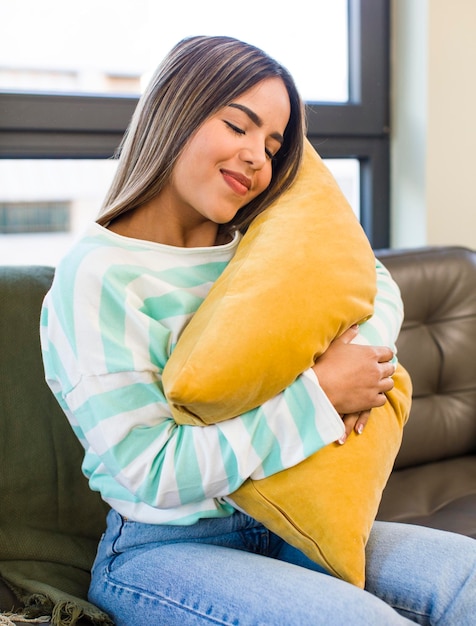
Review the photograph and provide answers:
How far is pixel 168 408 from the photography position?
986 millimetres

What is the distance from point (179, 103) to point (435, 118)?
1.10 metres

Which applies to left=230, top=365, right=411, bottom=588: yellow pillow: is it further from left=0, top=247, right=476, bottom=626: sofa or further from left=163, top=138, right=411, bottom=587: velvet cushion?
left=0, top=247, right=476, bottom=626: sofa

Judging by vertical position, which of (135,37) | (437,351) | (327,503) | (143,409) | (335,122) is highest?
(135,37)

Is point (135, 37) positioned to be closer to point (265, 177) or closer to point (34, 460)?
point (265, 177)

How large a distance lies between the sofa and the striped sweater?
0.21 metres

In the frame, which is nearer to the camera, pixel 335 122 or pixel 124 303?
pixel 124 303

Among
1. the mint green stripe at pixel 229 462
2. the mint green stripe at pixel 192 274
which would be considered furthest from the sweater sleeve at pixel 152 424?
the mint green stripe at pixel 192 274

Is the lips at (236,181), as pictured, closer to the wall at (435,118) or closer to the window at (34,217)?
the window at (34,217)

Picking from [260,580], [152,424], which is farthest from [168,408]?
[260,580]

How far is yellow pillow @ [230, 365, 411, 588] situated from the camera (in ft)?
3.05

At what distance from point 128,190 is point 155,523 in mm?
487

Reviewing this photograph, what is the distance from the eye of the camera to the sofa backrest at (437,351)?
1.69 m

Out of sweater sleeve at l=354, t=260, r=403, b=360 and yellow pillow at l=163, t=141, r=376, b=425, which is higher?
yellow pillow at l=163, t=141, r=376, b=425

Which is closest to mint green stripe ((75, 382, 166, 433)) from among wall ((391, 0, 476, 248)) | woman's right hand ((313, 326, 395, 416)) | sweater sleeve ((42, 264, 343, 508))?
sweater sleeve ((42, 264, 343, 508))
